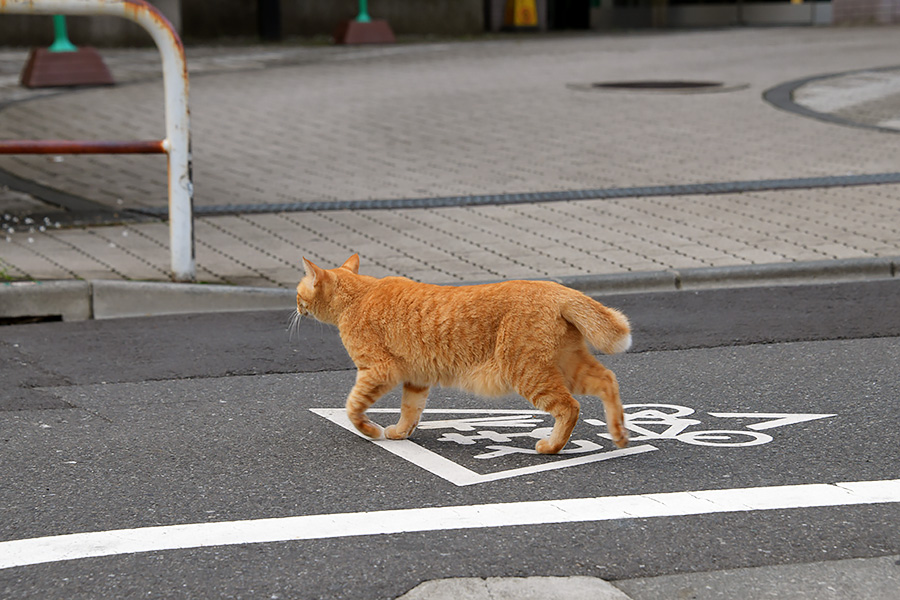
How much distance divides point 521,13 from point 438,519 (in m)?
28.0

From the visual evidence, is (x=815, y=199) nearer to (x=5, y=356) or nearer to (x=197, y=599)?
(x=5, y=356)

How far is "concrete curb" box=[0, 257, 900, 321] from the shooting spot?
7211 mm

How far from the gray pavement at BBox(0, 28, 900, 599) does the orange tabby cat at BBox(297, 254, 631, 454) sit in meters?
1.12

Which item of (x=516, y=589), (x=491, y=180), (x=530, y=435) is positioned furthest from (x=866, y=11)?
(x=516, y=589)

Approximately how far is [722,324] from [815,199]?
3.67 m

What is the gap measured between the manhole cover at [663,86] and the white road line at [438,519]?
42.9ft

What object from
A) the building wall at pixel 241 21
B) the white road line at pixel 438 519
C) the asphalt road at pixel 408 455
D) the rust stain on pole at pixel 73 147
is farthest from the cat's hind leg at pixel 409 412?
the building wall at pixel 241 21

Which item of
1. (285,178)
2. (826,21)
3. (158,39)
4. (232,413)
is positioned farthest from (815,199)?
(826,21)

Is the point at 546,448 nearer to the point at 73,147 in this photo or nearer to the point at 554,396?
the point at 554,396

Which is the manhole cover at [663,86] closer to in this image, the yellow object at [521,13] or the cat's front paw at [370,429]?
the cat's front paw at [370,429]

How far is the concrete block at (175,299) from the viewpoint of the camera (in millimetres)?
7301

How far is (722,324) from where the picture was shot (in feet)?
22.0

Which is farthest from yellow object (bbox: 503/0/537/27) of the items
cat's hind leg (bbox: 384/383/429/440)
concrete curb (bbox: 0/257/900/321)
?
cat's hind leg (bbox: 384/383/429/440)

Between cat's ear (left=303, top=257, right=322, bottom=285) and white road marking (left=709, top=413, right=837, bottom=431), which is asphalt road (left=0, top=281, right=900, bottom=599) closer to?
white road marking (left=709, top=413, right=837, bottom=431)
